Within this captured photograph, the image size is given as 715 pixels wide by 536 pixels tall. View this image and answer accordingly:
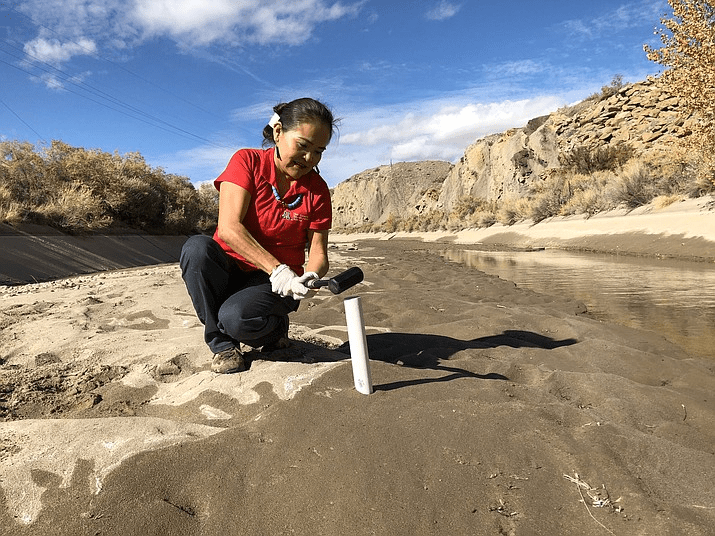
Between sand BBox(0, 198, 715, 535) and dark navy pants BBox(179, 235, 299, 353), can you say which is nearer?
sand BBox(0, 198, 715, 535)

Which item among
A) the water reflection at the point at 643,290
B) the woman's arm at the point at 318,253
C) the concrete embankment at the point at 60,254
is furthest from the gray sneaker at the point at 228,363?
the concrete embankment at the point at 60,254

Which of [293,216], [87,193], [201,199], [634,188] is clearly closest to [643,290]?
[293,216]

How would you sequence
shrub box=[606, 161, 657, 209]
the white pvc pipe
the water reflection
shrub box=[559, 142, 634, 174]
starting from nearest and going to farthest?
1. the white pvc pipe
2. the water reflection
3. shrub box=[606, 161, 657, 209]
4. shrub box=[559, 142, 634, 174]

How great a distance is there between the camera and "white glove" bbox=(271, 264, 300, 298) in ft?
6.95

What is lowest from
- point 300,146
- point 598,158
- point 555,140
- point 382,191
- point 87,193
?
point 300,146

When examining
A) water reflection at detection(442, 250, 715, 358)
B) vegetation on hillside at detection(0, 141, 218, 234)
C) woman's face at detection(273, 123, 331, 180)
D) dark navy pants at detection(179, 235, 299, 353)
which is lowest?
water reflection at detection(442, 250, 715, 358)

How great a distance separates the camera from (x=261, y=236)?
2.53 m

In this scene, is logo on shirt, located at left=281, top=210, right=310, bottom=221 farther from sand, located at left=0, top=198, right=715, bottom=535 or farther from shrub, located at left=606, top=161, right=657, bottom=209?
shrub, located at left=606, top=161, right=657, bottom=209

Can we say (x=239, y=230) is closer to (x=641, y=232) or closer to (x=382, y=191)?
(x=641, y=232)

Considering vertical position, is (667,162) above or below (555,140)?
below

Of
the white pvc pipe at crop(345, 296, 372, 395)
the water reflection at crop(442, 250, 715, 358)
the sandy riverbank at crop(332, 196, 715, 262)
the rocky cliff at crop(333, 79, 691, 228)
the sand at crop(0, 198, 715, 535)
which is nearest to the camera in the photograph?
the sand at crop(0, 198, 715, 535)

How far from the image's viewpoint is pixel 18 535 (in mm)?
1193

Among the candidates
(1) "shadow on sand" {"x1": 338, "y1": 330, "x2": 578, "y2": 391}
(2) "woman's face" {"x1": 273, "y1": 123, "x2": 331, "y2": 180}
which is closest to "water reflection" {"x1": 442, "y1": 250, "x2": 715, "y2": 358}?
(1) "shadow on sand" {"x1": 338, "y1": 330, "x2": 578, "y2": 391}

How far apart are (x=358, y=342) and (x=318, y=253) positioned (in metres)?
0.90
